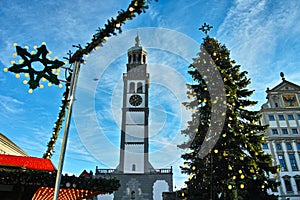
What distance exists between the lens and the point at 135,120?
2967 cm

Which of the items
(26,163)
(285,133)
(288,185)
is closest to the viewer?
(26,163)

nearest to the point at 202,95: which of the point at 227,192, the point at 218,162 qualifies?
the point at 218,162

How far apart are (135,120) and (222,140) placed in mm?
21434

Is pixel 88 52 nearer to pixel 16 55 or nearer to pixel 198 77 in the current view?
pixel 16 55

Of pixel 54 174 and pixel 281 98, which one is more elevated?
pixel 281 98

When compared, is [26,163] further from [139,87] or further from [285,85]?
[285,85]

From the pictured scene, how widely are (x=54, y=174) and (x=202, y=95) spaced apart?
23.5 ft

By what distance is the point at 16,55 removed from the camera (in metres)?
3.77

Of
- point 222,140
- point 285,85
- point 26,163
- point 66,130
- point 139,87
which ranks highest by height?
point 139,87

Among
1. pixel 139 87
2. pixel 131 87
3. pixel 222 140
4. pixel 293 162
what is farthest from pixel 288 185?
pixel 131 87

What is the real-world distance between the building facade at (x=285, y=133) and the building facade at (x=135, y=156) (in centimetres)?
1176

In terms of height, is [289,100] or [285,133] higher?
[289,100]

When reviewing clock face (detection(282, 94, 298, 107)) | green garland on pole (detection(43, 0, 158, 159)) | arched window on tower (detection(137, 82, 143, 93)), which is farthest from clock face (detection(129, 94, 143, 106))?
green garland on pole (detection(43, 0, 158, 159))

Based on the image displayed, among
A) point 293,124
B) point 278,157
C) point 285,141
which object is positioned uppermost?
point 293,124
